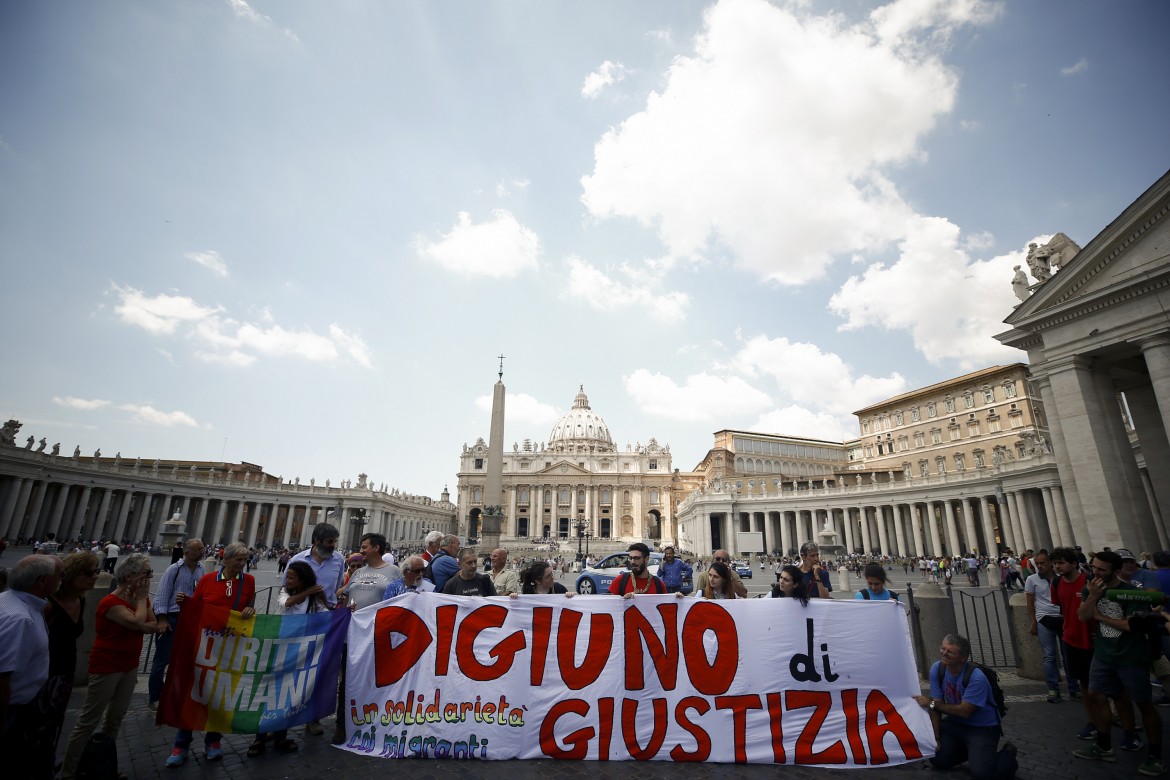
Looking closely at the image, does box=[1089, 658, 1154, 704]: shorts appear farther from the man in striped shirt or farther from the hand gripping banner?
the man in striped shirt

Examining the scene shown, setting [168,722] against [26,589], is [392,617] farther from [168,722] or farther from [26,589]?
[26,589]

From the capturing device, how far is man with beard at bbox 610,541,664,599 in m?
6.33

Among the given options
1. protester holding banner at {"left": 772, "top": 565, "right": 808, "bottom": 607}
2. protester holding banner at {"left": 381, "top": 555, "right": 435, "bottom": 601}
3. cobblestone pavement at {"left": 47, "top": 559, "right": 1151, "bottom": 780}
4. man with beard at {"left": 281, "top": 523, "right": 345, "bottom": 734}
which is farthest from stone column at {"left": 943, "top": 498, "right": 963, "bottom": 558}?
man with beard at {"left": 281, "top": 523, "right": 345, "bottom": 734}

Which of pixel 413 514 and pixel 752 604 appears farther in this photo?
pixel 413 514

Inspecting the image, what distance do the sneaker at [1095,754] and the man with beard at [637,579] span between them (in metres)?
4.60

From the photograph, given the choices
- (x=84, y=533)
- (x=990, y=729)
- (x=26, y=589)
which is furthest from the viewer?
(x=84, y=533)

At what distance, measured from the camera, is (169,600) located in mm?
6812

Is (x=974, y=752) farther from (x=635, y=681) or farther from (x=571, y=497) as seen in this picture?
(x=571, y=497)

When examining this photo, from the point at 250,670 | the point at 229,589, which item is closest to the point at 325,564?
the point at 229,589

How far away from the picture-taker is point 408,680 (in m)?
5.75

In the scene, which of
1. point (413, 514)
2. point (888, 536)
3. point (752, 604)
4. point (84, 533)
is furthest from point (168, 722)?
point (413, 514)

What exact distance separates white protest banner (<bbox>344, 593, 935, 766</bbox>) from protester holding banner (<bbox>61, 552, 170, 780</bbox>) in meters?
1.97

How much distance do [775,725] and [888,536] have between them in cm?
5555

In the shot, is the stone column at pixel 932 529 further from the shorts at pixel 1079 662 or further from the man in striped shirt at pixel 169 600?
the man in striped shirt at pixel 169 600
